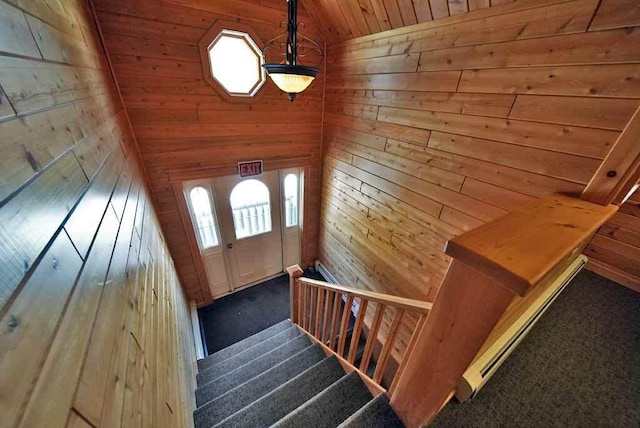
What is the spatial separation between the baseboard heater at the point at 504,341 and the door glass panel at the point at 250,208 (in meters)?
2.94

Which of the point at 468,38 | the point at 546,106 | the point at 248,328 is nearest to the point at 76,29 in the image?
the point at 468,38

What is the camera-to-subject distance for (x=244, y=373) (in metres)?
2.21

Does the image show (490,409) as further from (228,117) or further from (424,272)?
(228,117)

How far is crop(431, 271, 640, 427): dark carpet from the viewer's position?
0.99 meters

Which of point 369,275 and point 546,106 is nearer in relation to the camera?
point 546,106

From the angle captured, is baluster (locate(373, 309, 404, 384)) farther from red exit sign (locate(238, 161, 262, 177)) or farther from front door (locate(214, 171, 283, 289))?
front door (locate(214, 171, 283, 289))

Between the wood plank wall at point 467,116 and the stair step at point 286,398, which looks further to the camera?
the stair step at point 286,398

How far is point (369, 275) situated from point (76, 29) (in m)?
3.02

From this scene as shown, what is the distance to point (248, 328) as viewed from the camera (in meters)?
3.25

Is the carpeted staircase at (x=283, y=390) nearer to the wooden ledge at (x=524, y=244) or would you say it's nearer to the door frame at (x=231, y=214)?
the wooden ledge at (x=524, y=244)

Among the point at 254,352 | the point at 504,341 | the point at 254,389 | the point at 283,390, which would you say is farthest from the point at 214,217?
the point at 504,341

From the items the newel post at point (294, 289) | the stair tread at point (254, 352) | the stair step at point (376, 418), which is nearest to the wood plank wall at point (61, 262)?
the stair step at point (376, 418)

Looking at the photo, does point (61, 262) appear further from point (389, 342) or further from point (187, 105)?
point (187, 105)

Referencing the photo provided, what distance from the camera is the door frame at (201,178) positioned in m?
2.67
